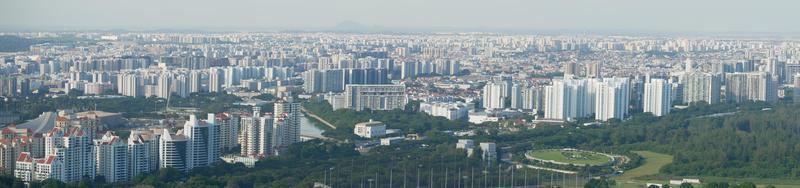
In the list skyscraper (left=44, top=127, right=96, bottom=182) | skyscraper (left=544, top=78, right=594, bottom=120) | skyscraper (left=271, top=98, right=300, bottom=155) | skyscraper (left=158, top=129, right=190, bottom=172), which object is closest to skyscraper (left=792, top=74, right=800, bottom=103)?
skyscraper (left=544, top=78, right=594, bottom=120)

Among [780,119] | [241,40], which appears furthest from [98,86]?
[241,40]

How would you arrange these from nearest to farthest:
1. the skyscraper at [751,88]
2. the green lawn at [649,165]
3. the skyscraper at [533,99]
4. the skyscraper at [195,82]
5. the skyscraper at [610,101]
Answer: the green lawn at [649,165] → the skyscraper at [610,101] → the skyscraper at [533,99] → the skyscraper at [195,82] → the skyscraper at [751,88]

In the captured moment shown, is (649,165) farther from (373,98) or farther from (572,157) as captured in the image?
(373,98)

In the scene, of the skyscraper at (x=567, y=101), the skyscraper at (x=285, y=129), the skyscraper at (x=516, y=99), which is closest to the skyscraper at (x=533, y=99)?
the skyscraper at (x=516, y=99)

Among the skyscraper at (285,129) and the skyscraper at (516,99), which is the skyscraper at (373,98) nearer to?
the skyscraper at (516,99)

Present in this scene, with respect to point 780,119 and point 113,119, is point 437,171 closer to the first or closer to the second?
point 113,119

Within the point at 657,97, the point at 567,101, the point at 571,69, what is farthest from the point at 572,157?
the point at 571,69
